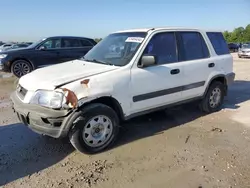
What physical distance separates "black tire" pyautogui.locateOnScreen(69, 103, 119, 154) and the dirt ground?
115 mm

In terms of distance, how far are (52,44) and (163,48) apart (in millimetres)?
6884

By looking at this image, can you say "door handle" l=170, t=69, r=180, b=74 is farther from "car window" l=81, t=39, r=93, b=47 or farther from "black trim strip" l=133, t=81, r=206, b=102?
"car window" l=81, t=39, r=93, b=47

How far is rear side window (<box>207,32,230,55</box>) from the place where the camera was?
18.8ft

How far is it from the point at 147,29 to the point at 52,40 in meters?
6.72

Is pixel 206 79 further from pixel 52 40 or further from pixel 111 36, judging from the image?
pixel 52 40

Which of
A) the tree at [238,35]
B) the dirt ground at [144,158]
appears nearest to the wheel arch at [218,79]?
the dirt ground at [144,158]

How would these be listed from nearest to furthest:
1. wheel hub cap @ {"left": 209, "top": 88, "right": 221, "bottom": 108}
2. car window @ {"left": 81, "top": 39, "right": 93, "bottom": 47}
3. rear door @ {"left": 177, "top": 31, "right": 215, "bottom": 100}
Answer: rear door @ {"left": 177, "top": 31, "right": 215, "bottom": 100}
wheel hub cap @ {"left": 209, "top": 88, "right": 221, "bottom": 108}
car window @ {"left": 81, "top": 39, "right": 93, "bottom": 47}

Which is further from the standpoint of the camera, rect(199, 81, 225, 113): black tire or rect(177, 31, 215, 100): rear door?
rect(199, 81, 225, 113): black tire

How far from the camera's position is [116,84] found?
13.1 ft

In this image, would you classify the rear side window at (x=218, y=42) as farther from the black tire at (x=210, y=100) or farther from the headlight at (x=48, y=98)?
the headlight at (x=48, y=98)

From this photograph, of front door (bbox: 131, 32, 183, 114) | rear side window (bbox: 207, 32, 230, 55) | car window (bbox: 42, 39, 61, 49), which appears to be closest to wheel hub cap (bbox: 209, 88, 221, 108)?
rear side window (bbox: 207, 32, 230, 55)

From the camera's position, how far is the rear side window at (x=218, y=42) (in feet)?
18.8

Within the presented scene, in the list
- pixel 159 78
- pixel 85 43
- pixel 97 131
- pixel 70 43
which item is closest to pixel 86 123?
pixel 97 131

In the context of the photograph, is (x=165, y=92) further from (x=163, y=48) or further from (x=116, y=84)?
(x=116, y=84)
